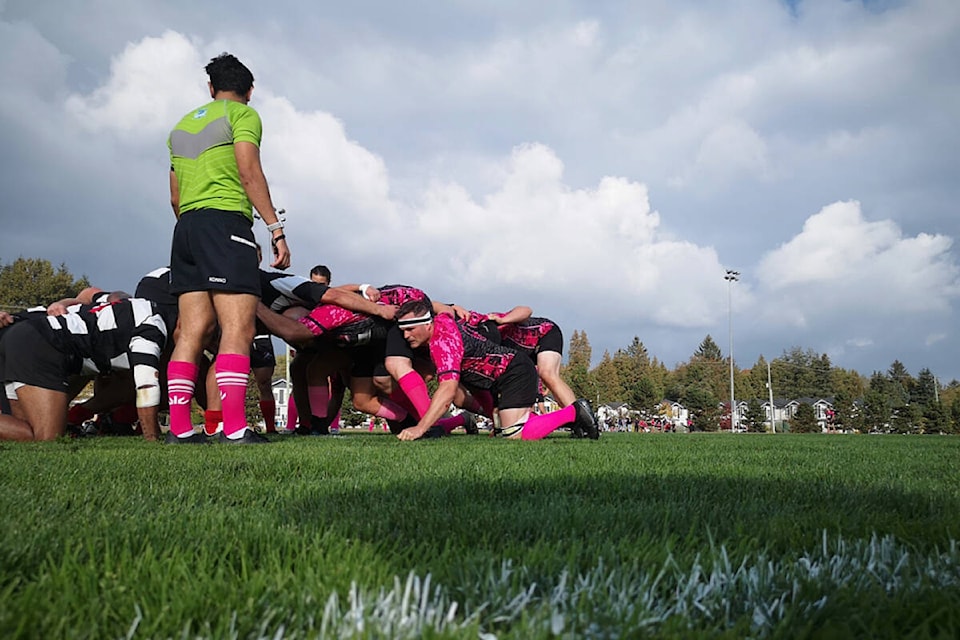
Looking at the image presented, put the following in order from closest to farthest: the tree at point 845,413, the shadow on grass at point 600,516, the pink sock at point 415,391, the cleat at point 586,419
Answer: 1. the shadow on grass at point 600,516
2. the pink sock at point 415,391
3. the cleat at point 586,419
4. the tree at point 845,413

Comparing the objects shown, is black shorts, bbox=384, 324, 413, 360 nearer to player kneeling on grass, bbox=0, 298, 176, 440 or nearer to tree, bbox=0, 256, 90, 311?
player kneeling on grass, bbox=0, 298, 176, 440

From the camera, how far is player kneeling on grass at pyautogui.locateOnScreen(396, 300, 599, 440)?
6189 millimetres

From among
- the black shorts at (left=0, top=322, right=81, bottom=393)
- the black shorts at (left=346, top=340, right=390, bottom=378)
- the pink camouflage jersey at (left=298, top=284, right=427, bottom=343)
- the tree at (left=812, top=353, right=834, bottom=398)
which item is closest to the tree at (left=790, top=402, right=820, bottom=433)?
the black shorts at (left=346, top=340, right=390, bottom=378)

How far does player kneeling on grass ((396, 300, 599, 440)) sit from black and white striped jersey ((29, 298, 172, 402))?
2.23 metres

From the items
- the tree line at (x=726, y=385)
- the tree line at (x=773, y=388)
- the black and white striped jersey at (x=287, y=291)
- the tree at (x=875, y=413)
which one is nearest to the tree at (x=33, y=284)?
the tree line at (x=726, y=385)

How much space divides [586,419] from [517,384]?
873 mm

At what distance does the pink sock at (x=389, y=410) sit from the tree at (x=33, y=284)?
49.0 meters

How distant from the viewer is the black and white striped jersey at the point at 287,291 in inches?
280

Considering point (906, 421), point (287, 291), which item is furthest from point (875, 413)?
point (287, 291)

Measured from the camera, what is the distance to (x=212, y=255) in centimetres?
485

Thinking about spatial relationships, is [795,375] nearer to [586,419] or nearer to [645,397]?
[645,397]

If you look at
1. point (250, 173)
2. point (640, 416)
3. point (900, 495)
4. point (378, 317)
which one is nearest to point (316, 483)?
point (900, 495)

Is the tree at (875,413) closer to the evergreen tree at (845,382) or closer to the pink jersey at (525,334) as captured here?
the evergreen tree at (845,382)

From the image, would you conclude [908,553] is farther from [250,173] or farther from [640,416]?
[640,416]
